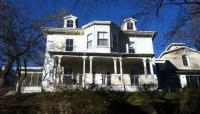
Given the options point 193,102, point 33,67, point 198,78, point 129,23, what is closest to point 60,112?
point 193,102

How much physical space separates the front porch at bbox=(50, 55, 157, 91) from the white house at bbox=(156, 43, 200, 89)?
3044 millimetres

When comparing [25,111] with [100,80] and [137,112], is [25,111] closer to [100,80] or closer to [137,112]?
[137,112]

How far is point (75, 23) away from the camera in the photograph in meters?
31.6

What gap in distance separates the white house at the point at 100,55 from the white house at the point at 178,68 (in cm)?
304

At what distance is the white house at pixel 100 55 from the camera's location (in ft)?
86.9

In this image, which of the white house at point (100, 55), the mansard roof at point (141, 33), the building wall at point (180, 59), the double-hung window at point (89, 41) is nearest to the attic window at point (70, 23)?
the white house at point (100, 55)

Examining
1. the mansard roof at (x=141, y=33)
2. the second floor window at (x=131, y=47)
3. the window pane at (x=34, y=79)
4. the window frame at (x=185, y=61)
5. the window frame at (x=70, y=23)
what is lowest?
the window pane at (x=34, y=79)

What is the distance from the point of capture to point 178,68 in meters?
32.9

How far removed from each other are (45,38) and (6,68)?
5.49m

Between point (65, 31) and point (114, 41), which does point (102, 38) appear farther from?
point (65, 31)

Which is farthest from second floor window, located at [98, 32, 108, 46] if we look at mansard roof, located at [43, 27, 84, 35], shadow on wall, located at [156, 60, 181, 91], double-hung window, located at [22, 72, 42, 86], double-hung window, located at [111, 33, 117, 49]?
double-hung window, located at [22, 72, 42, 86]

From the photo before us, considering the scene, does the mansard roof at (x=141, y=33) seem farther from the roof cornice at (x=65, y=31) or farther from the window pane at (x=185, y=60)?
the window pane at (x=185, y=60)

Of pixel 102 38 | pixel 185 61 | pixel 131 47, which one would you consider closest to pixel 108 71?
pixel 102 38

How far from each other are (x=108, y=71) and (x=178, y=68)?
9.15 metres
